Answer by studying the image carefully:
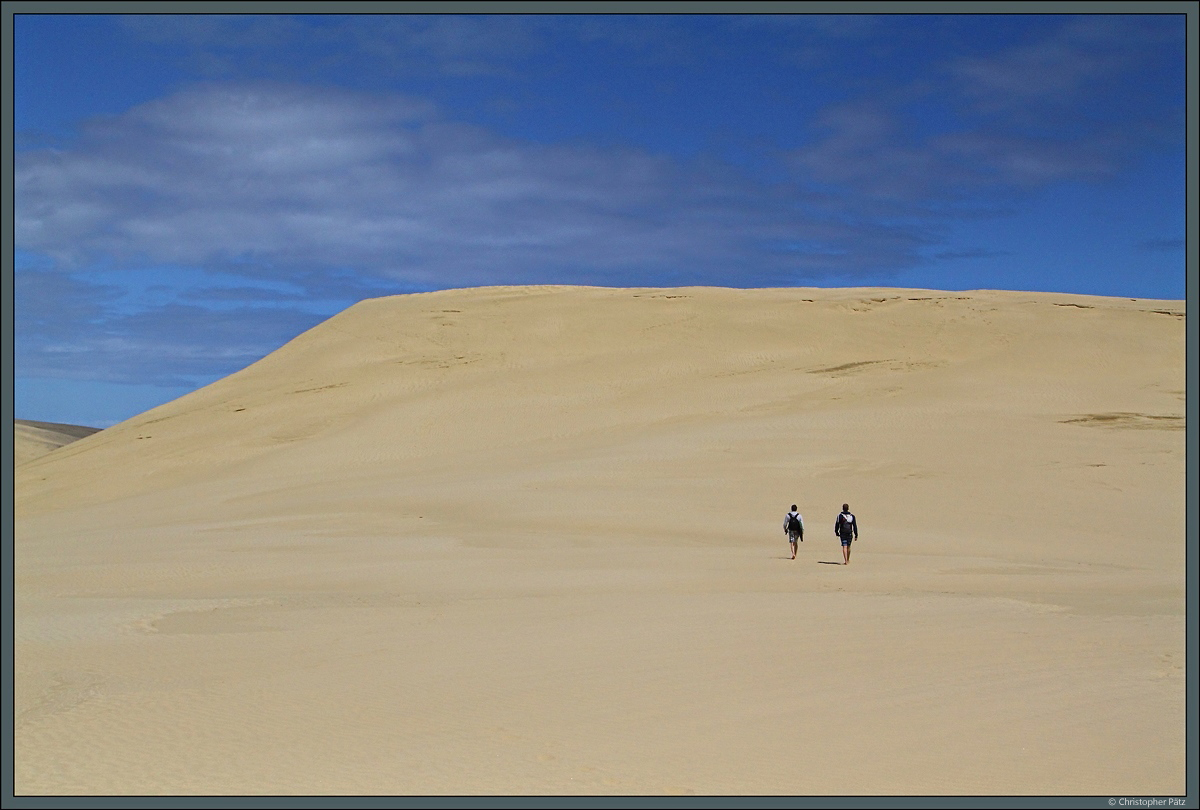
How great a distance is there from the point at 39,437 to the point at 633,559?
96356 mm

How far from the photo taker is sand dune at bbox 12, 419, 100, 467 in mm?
87000

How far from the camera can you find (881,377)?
38.7 meters

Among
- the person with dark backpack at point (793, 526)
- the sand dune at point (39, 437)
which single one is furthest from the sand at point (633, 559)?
the sand dune at point (39, 437)

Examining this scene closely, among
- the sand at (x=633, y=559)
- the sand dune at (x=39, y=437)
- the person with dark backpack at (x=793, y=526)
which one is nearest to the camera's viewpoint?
the sand at (x=633, y=559)

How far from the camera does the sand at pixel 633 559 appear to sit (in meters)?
8.41

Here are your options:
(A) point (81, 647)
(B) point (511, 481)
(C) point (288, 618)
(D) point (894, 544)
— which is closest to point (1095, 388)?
(D) point (894, 544)

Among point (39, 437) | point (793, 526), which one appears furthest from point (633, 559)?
point (39, 437)

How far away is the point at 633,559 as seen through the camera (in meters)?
20.5

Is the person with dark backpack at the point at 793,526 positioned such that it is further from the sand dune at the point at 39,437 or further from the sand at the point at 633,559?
the sand dune at the point at 39,437

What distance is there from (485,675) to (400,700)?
1203mm

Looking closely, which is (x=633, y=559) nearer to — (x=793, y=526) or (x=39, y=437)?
(x=793, y=526)

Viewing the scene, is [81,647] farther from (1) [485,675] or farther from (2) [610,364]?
(2) [610,364]

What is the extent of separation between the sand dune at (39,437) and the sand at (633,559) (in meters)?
41.8

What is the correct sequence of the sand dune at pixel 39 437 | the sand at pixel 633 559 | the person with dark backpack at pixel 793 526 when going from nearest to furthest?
the sand at pixel 633 559, the person with dark backpack at pixel 793 526, the sand dune at pixel 39 437
